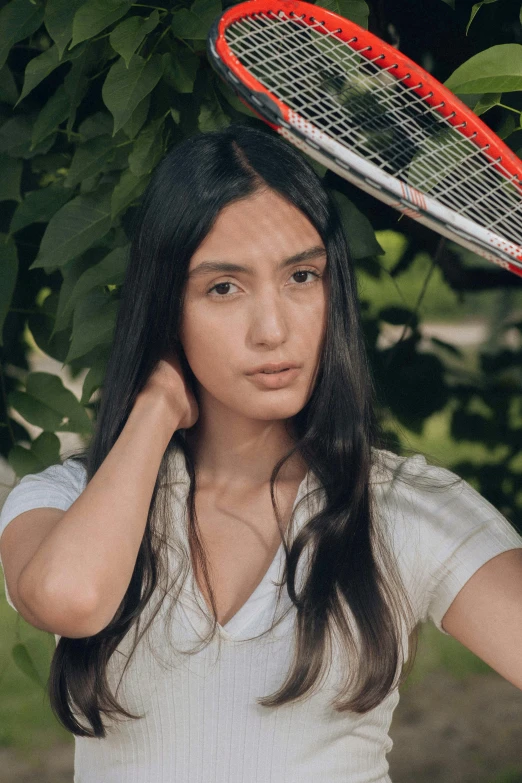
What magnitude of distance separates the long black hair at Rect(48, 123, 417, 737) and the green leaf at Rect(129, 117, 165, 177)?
0.23m

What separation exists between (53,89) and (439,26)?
0.83m

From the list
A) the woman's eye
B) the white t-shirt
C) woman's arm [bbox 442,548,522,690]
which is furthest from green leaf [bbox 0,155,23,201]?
woman's arm [bbox 442,548,522,690]

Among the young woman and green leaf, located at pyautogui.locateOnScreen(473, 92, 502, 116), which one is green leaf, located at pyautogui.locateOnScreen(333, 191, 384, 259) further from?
green leaf, located at pyautogui.locateOnScreen(473, 92, 502, 116)

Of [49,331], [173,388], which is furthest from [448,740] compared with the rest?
[173,388]

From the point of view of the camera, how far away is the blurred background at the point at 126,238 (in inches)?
72.7

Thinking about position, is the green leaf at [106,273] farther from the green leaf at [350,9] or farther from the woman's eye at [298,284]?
the green leaf at [350,9]

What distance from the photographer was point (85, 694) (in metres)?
1.56

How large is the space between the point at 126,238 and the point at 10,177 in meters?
0.32

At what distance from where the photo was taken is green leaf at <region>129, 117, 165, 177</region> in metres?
1.87

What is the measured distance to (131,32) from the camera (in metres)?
1.72

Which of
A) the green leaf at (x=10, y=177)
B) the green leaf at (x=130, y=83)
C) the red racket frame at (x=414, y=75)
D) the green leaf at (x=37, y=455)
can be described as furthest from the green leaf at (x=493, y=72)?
the green leaf at (x=37, y=455)

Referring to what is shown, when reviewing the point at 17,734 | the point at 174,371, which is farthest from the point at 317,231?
the point at 17,734

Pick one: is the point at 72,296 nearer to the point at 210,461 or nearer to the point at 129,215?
the point at 129,215

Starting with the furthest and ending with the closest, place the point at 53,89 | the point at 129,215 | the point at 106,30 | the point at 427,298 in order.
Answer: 1. the point at 427,298
2. the point at 53,89
3. the point at 129,215
4. the point at 106,30
